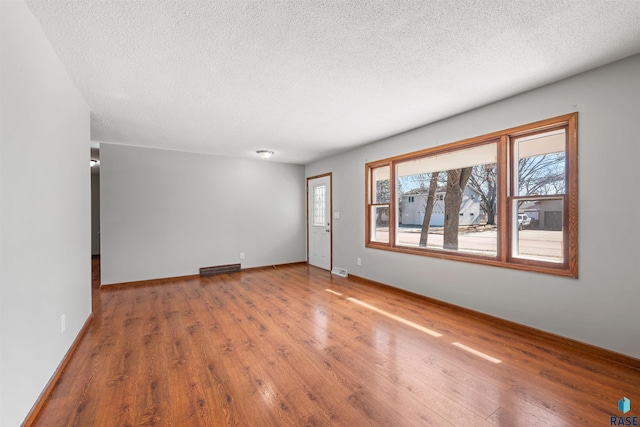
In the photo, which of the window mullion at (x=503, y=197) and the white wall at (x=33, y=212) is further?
the window mullion at (x=503, y=197)

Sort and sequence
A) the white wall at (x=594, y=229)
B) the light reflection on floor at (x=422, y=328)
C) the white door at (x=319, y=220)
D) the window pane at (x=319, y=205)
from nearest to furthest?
the white wall at (x=594, y=229) < the light reflection on floor at (x=422, y=328) < the white door at (x=319, y=220) < the window pane at (x=319, y=205)

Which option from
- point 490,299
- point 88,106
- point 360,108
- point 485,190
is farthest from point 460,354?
point 88,106

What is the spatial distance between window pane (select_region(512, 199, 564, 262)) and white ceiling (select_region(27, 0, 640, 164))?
3.89 ft

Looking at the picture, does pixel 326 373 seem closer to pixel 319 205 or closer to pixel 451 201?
pixel 451 201

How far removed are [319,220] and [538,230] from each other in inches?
163

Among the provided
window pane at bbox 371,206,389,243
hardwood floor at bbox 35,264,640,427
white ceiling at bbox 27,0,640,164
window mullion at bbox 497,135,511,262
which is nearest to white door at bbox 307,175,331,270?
window pane at bbox 371,206,389,243

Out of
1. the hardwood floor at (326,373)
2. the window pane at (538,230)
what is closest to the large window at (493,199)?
the window pane at (538,230)

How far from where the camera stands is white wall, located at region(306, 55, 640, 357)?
215cm

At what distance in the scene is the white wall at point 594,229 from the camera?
215cm

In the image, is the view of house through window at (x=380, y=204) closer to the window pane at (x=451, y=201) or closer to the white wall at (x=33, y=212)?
the window pane at (x=451, y=201)

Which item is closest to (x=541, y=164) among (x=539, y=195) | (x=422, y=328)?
(x=539, y=195)

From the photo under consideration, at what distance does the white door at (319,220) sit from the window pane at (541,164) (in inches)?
138

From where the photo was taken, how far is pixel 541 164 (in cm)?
276

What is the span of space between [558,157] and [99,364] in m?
4.55
